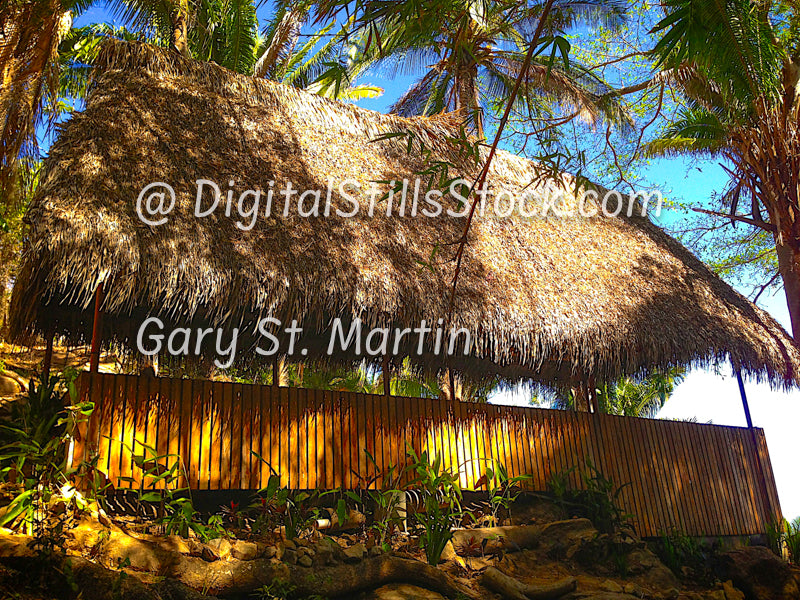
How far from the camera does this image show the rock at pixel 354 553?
15.3 ft

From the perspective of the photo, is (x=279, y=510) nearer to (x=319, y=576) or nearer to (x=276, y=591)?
(x=319, y=576)

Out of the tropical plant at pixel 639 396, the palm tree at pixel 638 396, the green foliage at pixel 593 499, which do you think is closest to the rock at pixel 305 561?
the green foliage at pixel 593 499

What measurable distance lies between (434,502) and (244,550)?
5.73 ft

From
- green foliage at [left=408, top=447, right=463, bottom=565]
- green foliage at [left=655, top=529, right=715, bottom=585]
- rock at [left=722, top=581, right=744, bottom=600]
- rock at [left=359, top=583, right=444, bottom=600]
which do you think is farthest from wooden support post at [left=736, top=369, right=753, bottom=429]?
rock at [left=359, top=583, right=444, bottom=600]

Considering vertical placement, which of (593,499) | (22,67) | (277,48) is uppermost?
(277,48)

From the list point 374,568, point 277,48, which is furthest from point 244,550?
point 277,48

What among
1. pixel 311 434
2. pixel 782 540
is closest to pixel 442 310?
pixel 311 434

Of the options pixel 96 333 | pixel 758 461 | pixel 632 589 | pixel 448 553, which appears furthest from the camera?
pixel 758 461

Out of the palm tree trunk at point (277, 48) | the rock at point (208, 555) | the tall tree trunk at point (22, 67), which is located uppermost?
the palm tree trunk at point (277, 48)

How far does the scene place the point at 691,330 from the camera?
8.19 meters

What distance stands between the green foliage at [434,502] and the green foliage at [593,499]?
1301 mm

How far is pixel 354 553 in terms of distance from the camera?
470 cm

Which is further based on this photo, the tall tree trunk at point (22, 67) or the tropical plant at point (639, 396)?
the tropical plant at point (639, 396)

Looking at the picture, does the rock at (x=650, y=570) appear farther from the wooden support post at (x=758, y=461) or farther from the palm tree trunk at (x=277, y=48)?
the palm tree trunk at (x=277, y=48)
